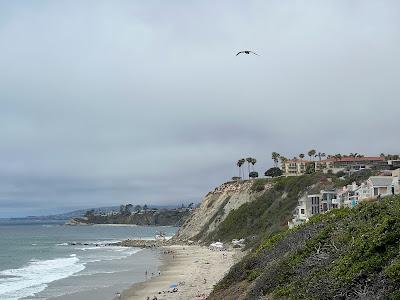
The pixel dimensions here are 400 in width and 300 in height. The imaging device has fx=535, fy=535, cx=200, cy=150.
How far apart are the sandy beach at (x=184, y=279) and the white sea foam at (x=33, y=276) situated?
7378 millimetres

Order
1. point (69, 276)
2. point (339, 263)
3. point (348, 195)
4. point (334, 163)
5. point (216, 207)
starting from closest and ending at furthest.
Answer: point (339, 263)
point (69, 276)
point (348, 195)
point (216, 207)
point (334, 163)

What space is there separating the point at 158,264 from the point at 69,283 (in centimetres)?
1718

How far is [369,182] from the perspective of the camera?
4694 centimetres

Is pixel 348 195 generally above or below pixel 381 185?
below

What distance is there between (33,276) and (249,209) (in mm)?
40875

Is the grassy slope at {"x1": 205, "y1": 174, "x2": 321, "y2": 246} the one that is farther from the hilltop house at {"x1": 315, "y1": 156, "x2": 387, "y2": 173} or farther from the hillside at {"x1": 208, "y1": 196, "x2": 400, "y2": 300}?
the hillside at {"x1": 208, "y1": 196, "x2": 400, "y2": 300}

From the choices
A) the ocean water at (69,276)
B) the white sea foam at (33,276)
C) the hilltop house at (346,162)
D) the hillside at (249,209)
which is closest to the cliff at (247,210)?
the hillside at (249,209)

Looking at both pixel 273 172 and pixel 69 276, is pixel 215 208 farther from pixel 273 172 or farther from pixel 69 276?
pixel 69 276

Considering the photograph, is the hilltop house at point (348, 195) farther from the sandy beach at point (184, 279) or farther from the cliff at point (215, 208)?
the cliff at point (215, 208)

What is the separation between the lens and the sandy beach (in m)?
33.3

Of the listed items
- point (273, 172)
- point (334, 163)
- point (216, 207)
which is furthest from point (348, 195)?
point (334, 163)

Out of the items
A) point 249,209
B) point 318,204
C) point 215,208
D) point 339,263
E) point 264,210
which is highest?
point 215,208

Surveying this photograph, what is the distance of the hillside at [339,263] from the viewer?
35.9ft

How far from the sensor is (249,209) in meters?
81.2
